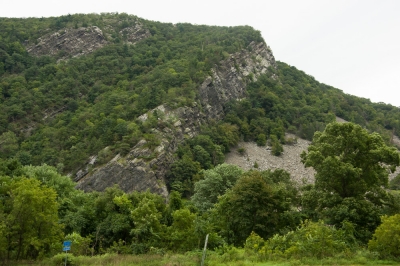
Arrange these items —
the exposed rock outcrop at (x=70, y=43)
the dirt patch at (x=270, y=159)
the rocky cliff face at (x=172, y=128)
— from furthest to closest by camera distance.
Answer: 1. the exposed rock outcrop at (x=70, y=43)
2. the dirt patch at (x=270, y=159)
3. the rocky cliff face at (x=172, y=128)

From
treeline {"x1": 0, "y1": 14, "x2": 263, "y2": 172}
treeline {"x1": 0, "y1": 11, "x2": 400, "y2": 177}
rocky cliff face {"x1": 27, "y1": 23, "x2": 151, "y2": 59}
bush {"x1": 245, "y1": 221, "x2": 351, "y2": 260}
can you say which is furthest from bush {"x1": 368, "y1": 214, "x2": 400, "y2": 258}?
rocky cliff face {"x1": 27, "y1": 23, "x2": 151, "y2": 59}

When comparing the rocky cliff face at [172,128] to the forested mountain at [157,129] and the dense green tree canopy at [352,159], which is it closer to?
the forested mountain at [157,129]

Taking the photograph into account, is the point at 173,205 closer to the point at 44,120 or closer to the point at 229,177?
the point at 229,177

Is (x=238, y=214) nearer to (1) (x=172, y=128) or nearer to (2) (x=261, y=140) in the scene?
(1) (x=172, y=128)

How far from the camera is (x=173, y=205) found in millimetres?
37969

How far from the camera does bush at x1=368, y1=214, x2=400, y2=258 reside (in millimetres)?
18078

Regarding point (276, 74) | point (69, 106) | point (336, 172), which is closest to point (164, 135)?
point (69, 106)

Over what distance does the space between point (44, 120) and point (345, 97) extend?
11288cm

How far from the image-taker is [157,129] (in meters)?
78.1

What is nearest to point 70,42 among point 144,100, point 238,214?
point 144,100

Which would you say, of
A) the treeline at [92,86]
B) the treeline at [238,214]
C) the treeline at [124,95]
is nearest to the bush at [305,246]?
the treeline at [238,214]

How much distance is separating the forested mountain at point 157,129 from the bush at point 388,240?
5.31 m

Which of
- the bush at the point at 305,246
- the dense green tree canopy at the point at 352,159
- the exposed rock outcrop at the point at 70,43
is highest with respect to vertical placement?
the exposed rock outcrop at the point at 70,43

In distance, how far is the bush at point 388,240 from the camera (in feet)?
59.3
